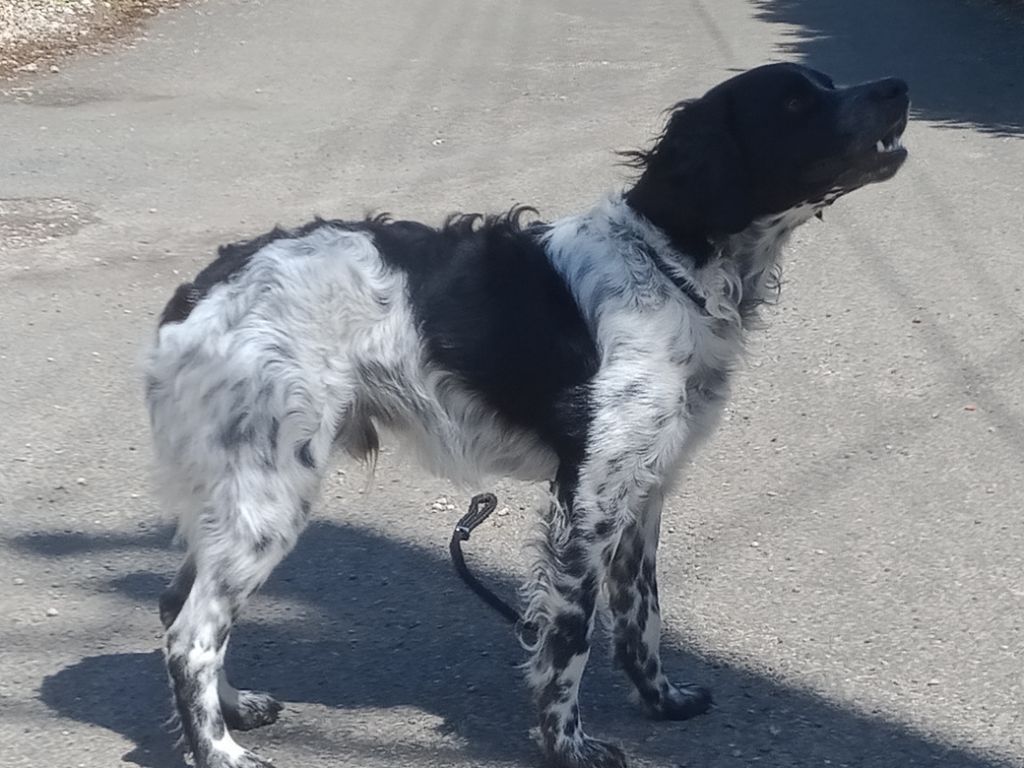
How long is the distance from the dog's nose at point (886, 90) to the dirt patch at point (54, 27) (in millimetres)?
10811

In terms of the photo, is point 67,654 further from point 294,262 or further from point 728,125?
point 728,125

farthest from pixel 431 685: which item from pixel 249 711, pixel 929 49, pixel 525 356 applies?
pixel 929 49

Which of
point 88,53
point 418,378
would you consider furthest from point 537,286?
point 88,53

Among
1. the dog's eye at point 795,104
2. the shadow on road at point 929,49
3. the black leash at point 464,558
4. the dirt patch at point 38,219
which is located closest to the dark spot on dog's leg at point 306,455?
the black leash at point 464,558

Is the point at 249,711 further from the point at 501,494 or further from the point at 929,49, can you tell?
the point at 929,49

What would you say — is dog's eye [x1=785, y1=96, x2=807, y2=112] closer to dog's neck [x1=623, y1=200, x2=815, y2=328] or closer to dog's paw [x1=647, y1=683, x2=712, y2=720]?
dog's neck [x1=623, y1=200, x2=815, y2=328]

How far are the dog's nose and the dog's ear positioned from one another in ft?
1.33

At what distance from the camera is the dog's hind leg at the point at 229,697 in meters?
4.41

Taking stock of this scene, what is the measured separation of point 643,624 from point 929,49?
12722 millimetres

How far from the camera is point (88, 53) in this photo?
A: 14648 millimetres

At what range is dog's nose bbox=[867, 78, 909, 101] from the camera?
13.9ft

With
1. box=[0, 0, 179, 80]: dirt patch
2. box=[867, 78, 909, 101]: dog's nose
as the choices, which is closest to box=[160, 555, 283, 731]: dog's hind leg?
box=[867, 78, 909, 101]: dog's nose

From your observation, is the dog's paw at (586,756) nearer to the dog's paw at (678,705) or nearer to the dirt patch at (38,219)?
the dog's paw at (678,705)

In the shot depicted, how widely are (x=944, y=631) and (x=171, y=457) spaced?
250 centimetres
